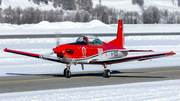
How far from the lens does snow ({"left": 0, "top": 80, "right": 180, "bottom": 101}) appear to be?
847cm

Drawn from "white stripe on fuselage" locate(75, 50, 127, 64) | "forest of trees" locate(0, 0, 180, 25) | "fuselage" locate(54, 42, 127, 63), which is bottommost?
"white stripe on fuselage" locate(75, 50, 127, 64)

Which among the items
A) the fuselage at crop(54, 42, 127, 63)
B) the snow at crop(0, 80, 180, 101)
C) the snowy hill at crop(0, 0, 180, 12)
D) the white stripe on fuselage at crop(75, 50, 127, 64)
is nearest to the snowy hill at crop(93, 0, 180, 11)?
the snowy hill at crop(0, 0, 180, 12)

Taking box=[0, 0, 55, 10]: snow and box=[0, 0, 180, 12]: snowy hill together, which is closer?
box=[0, 0, 55, 10]: snow

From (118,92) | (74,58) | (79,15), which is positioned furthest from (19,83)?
(79,15)

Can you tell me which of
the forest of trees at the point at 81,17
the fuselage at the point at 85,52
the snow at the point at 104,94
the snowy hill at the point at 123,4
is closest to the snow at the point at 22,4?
the snowy hill at the point at 123,4

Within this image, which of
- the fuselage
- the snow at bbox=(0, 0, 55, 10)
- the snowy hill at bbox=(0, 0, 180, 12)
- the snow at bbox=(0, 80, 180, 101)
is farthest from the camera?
the snowy hill at bbox=(0, 0, 180, 12)

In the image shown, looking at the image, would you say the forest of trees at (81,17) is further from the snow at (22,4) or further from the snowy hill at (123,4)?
the snowy hill at (123,4)

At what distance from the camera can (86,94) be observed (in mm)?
9133

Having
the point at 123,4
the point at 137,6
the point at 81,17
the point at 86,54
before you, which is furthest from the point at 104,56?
the point at 137,6

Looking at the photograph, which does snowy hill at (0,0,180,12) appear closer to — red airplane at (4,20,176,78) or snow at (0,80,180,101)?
red airplane at (4,20,176,78)

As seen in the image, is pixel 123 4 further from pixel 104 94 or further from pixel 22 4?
pixel 104 94

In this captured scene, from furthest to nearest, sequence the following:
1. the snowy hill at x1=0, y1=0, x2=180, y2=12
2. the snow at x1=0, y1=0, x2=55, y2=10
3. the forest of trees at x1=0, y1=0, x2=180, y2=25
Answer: the snowy hill at x1=0, y1=0, x2=180, y2=12
the snow at x1=0, y1=0, x2=55, y2=10
the forest of trees at x1=0, y1=0, x2=180, y2=25

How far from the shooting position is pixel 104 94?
29.8 ft

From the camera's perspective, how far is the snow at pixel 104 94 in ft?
27.8
